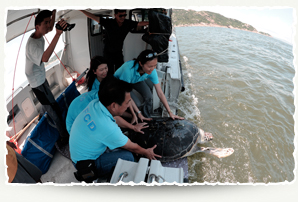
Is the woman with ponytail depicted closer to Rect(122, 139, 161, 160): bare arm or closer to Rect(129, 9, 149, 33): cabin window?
Rect(122, 139, 161, 160): bare arm

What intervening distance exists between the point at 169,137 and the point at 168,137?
14 mm

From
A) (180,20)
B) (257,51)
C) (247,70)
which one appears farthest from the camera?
(180,20)

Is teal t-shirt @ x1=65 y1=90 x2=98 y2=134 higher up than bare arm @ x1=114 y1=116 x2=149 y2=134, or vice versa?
teal t-shirt @ x1=65 y1=90 x2=98 y2=134

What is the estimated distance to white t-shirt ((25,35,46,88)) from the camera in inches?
76.2

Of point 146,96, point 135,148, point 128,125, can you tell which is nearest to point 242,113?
point 146,96

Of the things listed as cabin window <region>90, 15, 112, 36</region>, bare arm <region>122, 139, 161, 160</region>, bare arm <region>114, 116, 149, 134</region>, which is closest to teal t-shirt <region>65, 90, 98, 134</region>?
bare arm <region>114, 116, 149, 134</region>

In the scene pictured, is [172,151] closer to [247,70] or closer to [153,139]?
[153,139]

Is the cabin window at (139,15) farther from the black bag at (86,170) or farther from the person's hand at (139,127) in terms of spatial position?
the black bag at (86,170)

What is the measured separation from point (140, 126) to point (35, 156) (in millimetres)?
1376

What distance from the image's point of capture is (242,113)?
450cm

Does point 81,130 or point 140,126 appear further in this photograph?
point 140,126

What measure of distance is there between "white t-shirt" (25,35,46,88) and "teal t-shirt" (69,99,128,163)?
43.4 inches

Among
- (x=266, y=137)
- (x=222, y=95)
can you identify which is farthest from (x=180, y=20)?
(x=266, y=137)

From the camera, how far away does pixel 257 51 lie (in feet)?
32.9
